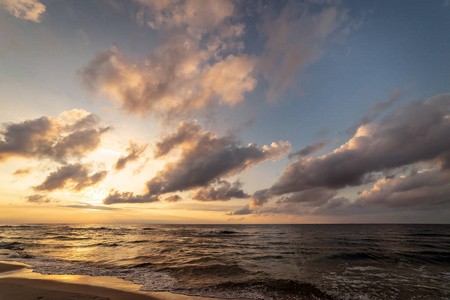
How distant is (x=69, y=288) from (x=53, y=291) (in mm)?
761

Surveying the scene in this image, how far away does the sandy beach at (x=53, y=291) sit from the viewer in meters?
10.1

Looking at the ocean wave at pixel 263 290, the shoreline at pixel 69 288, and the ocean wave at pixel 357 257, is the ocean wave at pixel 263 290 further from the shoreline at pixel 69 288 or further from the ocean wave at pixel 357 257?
the ocean wave at pixel 357 257

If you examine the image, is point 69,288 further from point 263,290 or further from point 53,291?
point 263,290

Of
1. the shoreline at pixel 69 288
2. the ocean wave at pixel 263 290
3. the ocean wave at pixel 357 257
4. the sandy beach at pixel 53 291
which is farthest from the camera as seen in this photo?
the ocean wave at pixel 357 257

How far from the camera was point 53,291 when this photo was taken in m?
10.9

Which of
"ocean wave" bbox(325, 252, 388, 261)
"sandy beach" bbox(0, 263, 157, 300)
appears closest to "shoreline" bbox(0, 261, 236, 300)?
"sandy beach" bbox(0, 263, 157, 300)

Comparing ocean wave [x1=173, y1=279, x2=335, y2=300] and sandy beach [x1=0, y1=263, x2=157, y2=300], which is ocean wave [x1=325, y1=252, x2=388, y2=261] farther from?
sandy beach [x1=0, y1=263, x2=157, y2=300]

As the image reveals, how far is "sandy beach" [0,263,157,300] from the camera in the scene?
33.1ft

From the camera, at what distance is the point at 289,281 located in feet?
45.2

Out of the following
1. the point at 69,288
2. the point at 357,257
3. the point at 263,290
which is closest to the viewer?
the point at 69,288

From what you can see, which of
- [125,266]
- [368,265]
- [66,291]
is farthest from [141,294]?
[368,265]

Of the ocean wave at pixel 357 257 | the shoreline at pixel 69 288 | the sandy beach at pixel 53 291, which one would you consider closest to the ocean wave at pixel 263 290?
the shoreline at pixel 69 288

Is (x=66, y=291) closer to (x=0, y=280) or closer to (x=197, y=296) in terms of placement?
(x=0, y=280)

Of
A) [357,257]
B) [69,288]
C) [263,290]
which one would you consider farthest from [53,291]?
[357,257]
